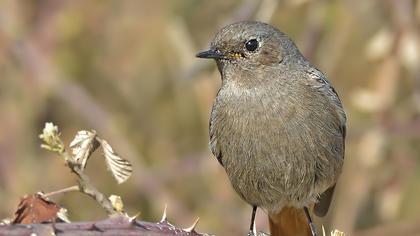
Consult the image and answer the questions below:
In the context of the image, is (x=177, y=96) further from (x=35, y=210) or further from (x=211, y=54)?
(x=35, y=210)

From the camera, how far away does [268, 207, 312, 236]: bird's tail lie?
16.2 feet

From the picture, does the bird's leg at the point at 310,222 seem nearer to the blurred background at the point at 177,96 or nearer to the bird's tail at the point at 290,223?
the bird's tail at the point at 290,223

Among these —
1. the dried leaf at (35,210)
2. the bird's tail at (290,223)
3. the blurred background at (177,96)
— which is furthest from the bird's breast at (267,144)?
the dried leaf at (35,210)

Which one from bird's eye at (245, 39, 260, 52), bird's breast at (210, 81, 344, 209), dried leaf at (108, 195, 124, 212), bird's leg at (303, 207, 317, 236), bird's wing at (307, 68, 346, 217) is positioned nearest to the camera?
dried leaf at (108, 195, 124, 212)

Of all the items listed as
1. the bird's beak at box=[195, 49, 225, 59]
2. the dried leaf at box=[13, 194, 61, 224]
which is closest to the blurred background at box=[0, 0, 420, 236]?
the bird's beak at box=[195, 49, 225, 59]

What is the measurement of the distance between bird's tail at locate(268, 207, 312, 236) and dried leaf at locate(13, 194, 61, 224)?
2.30 metres

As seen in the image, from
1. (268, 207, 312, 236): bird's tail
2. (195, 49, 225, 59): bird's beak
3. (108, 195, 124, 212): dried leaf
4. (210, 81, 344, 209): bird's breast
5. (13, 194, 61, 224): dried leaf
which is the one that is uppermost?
(195, 49, 225, 59): bird's beak

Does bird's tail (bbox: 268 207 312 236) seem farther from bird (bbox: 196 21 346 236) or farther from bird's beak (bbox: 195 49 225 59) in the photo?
bird's beak (bbox: 195 49 225 59)

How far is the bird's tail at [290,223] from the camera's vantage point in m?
4.94

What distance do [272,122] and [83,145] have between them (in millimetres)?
1651

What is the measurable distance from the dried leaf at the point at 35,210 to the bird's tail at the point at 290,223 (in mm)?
2304

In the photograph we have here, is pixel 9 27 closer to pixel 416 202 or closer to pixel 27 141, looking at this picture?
pixel 27 141

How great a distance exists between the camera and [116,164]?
2.97m

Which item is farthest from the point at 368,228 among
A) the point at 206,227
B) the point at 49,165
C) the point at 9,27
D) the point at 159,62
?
the point at 9,27
